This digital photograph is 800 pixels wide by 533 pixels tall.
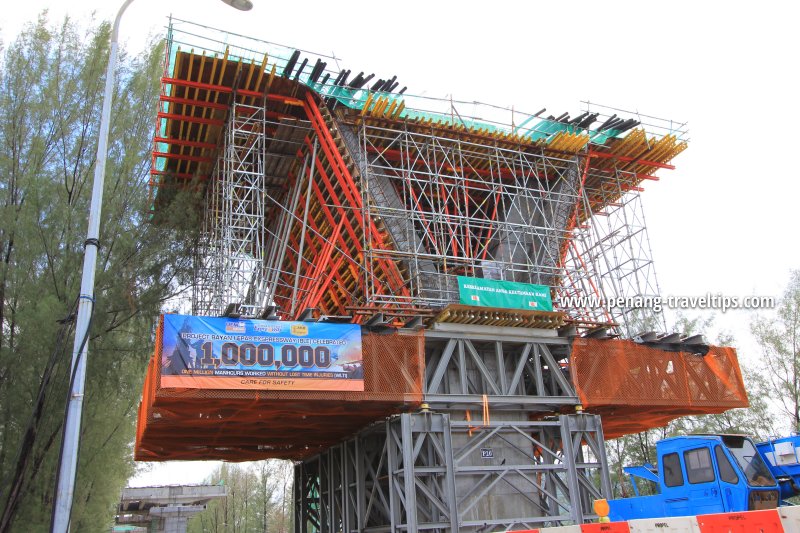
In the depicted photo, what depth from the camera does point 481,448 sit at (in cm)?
1895

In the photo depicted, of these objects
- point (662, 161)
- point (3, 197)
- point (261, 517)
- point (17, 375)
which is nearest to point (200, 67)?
point (3, 197)

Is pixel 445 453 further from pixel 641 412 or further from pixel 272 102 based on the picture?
pixel 272 102

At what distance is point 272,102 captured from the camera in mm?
23359

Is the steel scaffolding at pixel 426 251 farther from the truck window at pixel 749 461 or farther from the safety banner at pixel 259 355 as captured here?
the truck window at pixel 749 461

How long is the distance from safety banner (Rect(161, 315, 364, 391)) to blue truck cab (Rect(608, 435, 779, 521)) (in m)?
7.36

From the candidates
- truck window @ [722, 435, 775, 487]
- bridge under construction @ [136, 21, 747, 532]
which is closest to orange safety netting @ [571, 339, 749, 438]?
bridge under construction @ [136, 21, 747, 532]

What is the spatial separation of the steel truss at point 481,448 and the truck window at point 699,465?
5.56m

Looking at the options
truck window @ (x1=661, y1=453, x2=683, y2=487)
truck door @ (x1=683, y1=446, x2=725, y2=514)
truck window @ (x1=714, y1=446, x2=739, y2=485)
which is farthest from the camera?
truck window @ (x1=661, y1=453, x2=683, y2=487)

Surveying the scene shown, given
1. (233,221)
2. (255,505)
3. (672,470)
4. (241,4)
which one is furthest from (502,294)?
(255,505)

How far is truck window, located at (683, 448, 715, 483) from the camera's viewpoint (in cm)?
1303

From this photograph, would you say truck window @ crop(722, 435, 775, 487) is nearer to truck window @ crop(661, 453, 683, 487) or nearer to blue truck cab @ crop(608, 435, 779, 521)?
blue truck cab @ crop(608, 435, 779, 521)

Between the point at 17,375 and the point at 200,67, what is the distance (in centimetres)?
1062

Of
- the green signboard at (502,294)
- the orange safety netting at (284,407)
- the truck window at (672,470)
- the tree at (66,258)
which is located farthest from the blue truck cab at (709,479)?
the tree at (66,258)

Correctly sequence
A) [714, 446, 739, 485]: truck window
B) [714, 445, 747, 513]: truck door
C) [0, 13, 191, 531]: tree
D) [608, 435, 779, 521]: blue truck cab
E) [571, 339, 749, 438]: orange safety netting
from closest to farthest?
[714, 445, 747, 513]: truck door, [608, 435, 779, 521]: blue truck cab, [714, 446, 739, 485]: truck window, [0, 13, 191, 531]: tree, [571, 339, 749, 438]: orange safety netting
